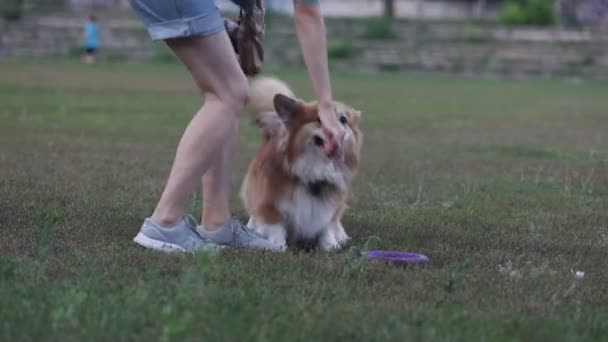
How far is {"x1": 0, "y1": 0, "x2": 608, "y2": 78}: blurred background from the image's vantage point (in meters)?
40.8

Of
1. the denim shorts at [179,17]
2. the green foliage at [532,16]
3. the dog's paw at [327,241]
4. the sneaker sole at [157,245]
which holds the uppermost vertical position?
the denim shorts at [179,17]

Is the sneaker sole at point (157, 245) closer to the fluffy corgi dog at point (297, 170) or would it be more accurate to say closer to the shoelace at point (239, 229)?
the shoelace at point (239, 229)

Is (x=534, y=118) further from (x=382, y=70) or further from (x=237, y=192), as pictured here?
(x=382, y=70)

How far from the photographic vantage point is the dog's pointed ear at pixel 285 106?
18.3 feet

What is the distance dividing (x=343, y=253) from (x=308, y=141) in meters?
0.57

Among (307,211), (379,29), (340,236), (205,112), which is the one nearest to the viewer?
(205,112)

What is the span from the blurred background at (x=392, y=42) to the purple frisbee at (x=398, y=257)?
34.7 m

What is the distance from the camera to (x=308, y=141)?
18.4ft

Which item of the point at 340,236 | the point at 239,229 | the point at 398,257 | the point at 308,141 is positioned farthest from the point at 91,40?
the point at 398,257

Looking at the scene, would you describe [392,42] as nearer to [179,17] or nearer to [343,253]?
[343,253]

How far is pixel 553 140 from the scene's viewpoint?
14891 mm

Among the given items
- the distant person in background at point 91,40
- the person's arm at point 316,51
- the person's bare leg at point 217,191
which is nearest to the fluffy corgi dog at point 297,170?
the person's arm at point 316,51

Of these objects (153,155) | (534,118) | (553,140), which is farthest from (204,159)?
(534,118)

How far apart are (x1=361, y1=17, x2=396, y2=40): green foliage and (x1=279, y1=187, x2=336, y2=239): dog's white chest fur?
3875cm
